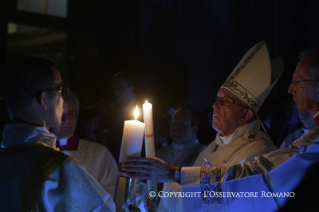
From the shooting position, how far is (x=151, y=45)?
6.36 meters

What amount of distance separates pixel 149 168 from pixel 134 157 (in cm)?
16

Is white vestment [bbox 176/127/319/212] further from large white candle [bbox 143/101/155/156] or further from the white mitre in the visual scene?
the white mitre

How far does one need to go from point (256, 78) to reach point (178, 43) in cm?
347

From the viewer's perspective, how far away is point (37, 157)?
1917 millimetres

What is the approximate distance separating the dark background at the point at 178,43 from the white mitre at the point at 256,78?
3.14 m

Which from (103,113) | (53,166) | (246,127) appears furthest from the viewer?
(103,113)

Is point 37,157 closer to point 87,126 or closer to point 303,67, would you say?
point 303,67

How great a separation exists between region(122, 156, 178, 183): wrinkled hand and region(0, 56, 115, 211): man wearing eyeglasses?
0.70 ft

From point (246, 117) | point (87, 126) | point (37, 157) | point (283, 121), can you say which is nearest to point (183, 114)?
point (87, 126)

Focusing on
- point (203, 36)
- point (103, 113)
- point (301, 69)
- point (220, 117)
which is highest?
point (203, 36)

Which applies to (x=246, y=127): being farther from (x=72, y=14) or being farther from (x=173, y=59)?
(x=72, y=14)

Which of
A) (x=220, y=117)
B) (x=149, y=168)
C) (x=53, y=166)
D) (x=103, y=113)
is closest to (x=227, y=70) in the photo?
(x=103, y=113)

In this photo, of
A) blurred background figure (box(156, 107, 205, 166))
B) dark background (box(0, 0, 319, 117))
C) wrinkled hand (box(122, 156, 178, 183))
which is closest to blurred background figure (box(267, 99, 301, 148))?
dark background (box(0, 0, 319, 117))

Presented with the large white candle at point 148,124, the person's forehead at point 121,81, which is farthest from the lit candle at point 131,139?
the person's forehead at point 121,81
